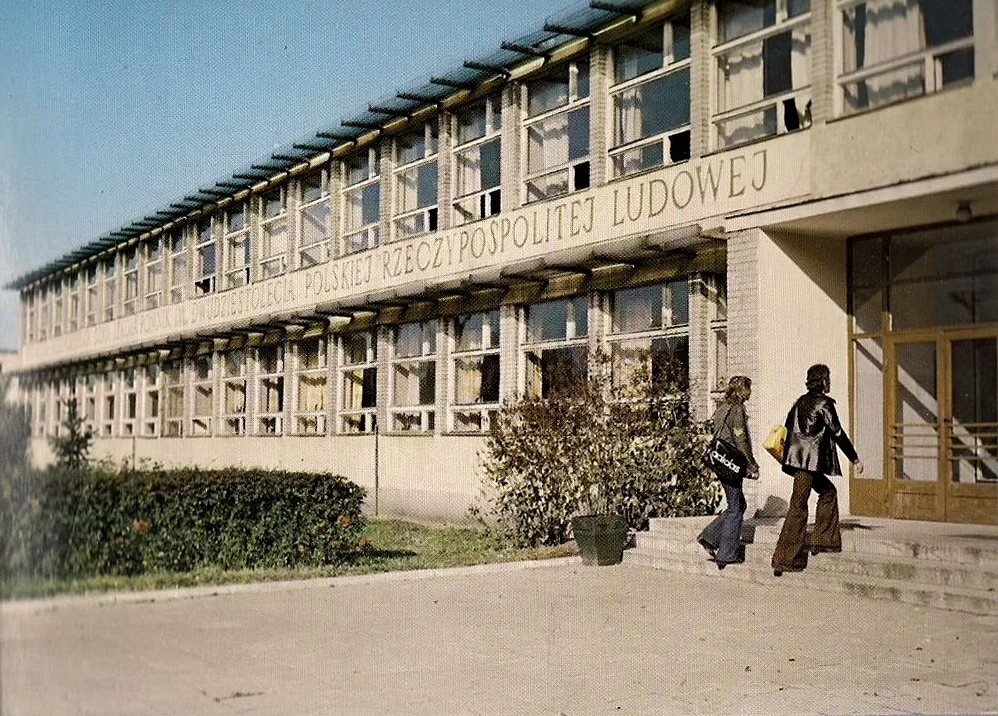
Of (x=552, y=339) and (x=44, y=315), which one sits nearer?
(x=44, y=315)

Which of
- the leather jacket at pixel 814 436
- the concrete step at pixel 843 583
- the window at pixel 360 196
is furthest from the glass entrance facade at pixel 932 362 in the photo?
the window at pixel 360 196

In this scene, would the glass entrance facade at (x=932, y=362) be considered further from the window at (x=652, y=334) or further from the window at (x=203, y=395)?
the window at (x=652, y=334)

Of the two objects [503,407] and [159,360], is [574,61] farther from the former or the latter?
[159,360]

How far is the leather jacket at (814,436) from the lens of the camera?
5766 mm

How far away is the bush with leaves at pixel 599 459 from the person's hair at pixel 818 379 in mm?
3466

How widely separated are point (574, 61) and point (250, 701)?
371 inches

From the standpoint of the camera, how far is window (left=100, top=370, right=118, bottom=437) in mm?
2574

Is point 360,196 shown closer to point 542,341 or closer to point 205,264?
point 542,341

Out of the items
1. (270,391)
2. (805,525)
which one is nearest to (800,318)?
(805,525)

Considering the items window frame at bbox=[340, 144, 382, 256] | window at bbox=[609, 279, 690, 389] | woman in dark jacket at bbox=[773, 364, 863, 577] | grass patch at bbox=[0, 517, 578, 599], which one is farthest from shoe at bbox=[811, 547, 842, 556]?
window at bbox=[609, 279, 690, 389]

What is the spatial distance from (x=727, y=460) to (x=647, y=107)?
4.30m

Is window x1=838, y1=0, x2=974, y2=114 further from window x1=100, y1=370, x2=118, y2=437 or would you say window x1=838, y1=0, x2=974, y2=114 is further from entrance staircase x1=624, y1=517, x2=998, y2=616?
window x1=100, y1=370, x2=118, y2=437

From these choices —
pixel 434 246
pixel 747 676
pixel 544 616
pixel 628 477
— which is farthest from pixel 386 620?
pixel 434 246

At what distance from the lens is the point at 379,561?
23.0 feet
